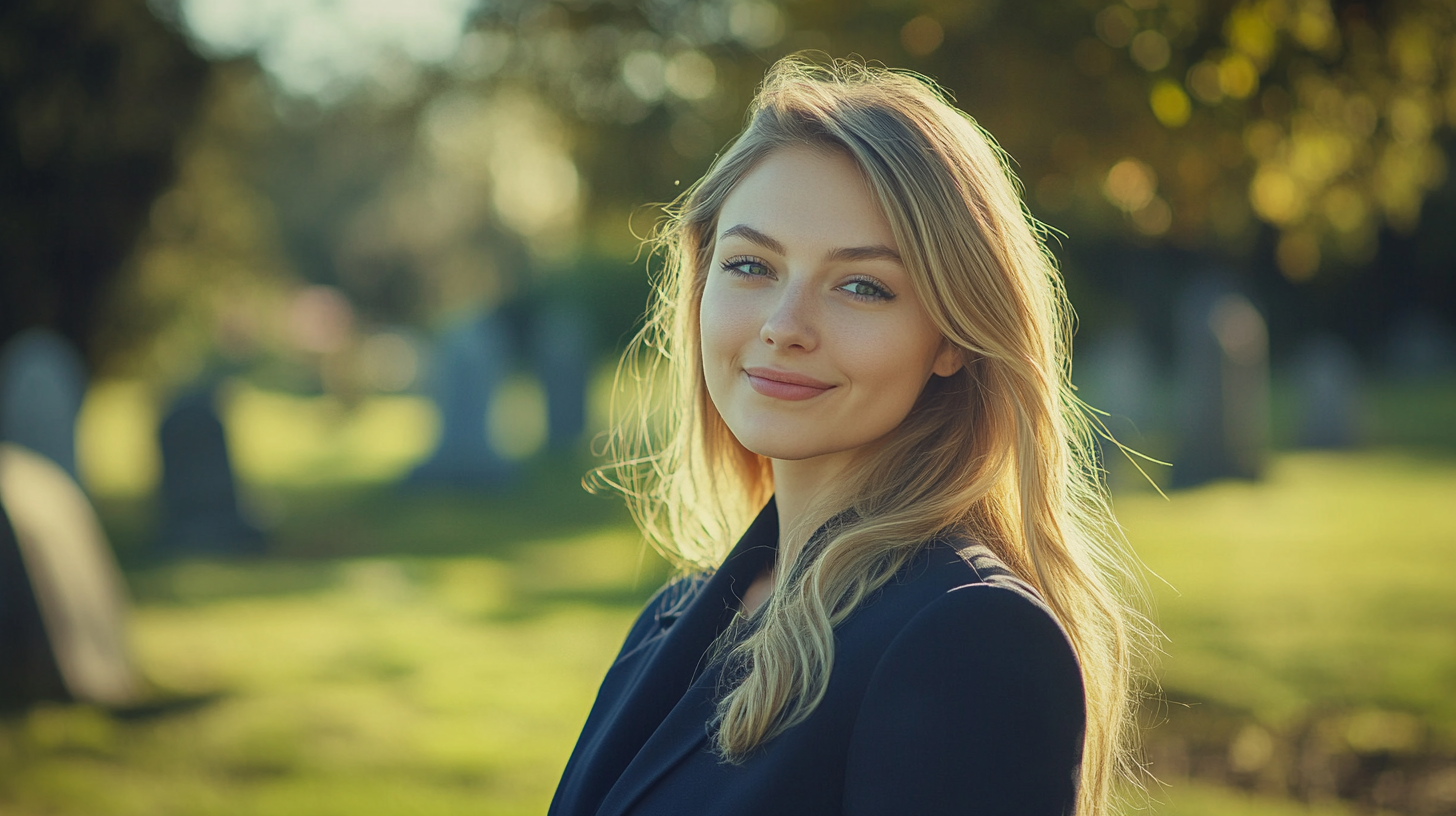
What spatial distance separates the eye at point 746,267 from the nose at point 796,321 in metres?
0.09

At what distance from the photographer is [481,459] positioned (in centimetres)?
1566

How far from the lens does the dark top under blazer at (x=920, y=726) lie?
1.41m

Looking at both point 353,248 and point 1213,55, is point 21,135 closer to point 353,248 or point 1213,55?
point 1213,55

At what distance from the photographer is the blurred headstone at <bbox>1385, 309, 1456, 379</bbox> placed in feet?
92.8

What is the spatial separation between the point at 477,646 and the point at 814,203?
23.8ft

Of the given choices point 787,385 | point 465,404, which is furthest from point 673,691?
point 465,404

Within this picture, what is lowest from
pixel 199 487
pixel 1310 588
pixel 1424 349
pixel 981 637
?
pixel 1310 588

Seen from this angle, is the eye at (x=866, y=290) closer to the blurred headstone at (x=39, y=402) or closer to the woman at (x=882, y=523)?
the woman at (x=882, y=523)

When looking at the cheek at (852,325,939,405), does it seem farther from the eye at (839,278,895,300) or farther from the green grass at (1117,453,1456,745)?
the green grass at (1117,453,1456,745)

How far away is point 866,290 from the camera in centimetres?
179

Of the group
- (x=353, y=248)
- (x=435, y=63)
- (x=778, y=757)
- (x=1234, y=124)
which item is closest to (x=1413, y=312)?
(x=435, y=63)

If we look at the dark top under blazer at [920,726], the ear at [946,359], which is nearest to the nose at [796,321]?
the ear at [946,359]

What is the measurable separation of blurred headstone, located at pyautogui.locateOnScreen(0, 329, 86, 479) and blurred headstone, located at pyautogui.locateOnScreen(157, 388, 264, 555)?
1.08m

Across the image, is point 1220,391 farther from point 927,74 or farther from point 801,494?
point 801,494
